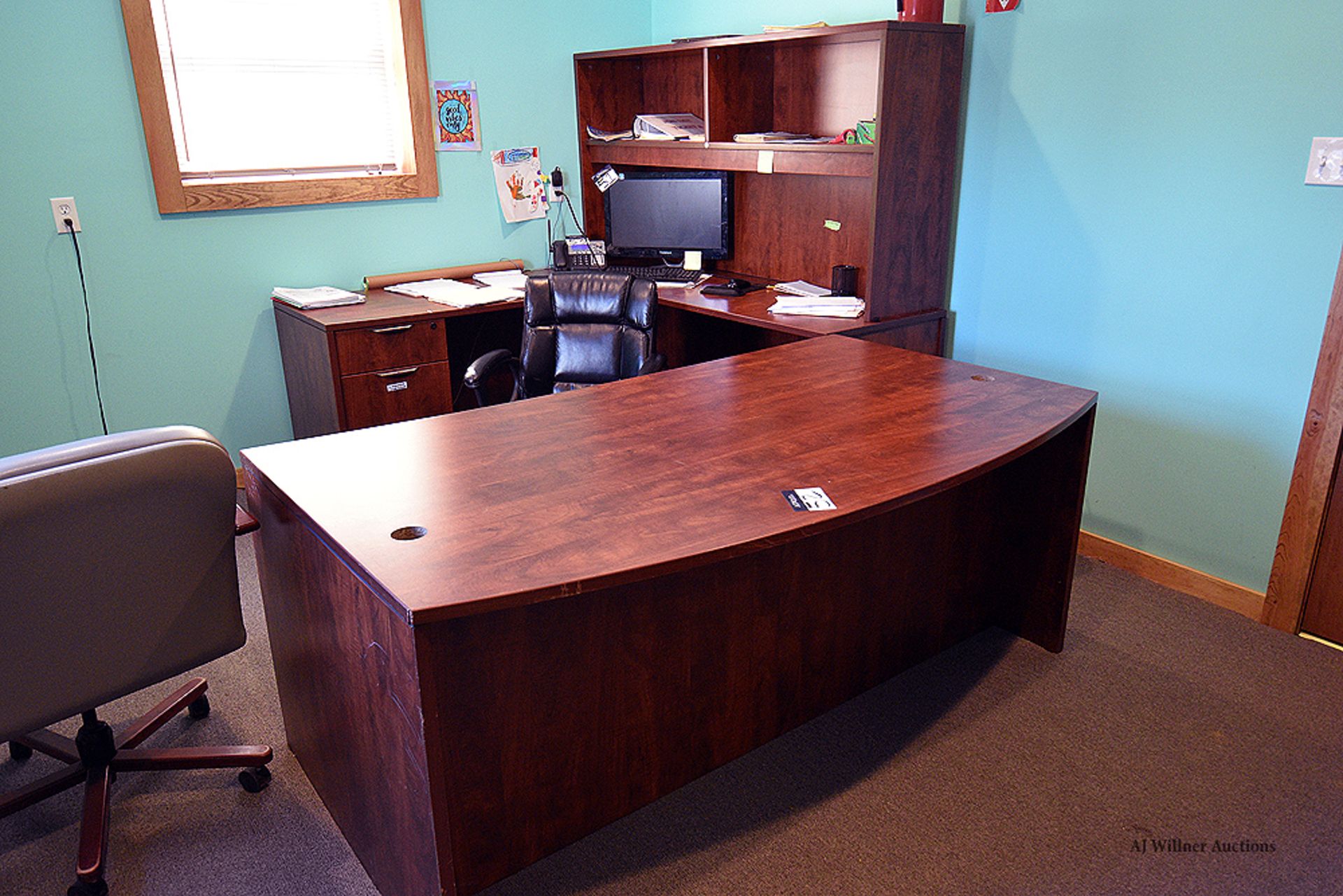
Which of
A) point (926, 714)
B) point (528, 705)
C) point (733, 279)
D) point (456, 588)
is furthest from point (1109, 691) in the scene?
point (733, 279)

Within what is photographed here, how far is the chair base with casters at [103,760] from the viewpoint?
1.96 m

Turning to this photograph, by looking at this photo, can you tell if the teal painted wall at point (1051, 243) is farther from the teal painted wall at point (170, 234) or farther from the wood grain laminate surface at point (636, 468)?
the wood grain laminate surface at point (636, 468)

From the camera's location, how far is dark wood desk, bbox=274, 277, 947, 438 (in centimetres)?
332

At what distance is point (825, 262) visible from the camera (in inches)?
149

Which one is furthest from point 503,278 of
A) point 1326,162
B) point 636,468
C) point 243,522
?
point 1326,162

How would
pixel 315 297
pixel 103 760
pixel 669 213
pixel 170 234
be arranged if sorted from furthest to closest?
pixel 669 213 → pixel 315 297 → pixel 170 234 → pixel 103 760

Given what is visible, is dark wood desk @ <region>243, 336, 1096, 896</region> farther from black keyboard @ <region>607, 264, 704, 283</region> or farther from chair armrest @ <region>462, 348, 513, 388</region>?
black keyboard @ <region>607, 264, 704, 283</region>

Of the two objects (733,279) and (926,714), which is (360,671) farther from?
(733,279)

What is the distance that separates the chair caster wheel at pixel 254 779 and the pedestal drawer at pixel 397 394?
1566mm

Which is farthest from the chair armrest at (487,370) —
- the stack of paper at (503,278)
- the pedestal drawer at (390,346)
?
the stack of paper at (503,278)

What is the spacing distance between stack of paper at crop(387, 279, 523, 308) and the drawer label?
2.24 m

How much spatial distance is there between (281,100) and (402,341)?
1.12 metres

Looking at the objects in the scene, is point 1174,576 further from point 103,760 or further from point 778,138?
point 103,760

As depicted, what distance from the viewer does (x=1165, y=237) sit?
111 inches
